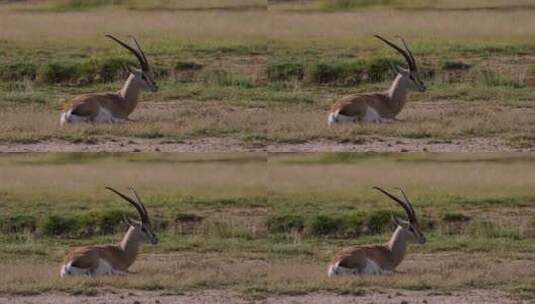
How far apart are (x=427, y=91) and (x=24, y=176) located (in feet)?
16.6

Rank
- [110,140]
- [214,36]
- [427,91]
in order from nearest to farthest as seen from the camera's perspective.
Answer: [110,140], [427,91], [214,36]

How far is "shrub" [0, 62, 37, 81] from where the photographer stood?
2169cm

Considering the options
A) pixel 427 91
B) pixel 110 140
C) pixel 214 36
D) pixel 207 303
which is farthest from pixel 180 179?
pixel 207 303

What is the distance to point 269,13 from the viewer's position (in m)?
23.0

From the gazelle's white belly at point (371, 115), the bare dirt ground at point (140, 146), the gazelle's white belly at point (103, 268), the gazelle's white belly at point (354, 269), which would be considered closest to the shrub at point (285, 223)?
the bare dirt ground at point (140, 146)

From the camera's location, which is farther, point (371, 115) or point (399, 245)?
point (371, 115)

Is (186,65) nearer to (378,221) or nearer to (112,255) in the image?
(378,221)

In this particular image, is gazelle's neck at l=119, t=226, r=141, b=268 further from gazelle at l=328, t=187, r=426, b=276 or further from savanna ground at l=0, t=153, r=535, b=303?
gazelle at l=328, t=187, r=426, b=276

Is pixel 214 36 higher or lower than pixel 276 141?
higher

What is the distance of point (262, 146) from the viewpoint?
18.3 meters

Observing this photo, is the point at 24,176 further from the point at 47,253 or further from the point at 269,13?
the point at 47,253

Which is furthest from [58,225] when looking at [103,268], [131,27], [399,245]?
[131,27]

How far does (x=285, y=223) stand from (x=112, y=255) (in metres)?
2.59

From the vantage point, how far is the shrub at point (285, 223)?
18953mm
